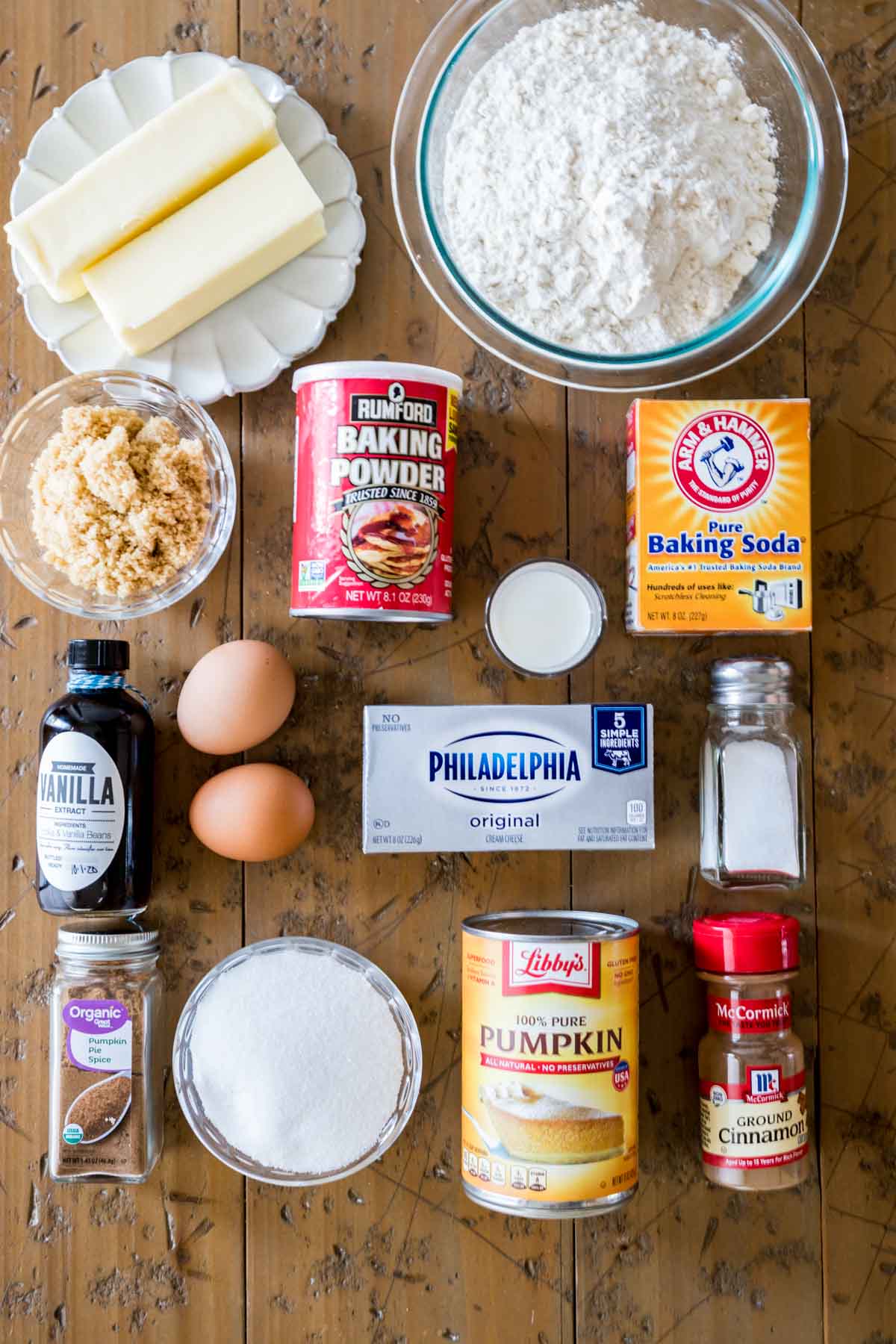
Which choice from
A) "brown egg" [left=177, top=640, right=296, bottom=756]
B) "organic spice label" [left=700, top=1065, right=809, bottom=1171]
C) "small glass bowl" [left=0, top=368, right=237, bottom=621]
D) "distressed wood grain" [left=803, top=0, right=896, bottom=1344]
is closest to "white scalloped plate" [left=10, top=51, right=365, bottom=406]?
"small glass bowl" [left=0, top=368, right=237, bottom=621]

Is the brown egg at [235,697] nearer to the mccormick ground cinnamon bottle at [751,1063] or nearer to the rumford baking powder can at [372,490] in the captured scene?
the rumford baking powder can at [372,490]

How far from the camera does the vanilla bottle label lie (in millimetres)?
912

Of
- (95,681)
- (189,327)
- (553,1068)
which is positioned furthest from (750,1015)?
(189,327)

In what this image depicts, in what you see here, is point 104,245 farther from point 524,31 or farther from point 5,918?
point 5,918

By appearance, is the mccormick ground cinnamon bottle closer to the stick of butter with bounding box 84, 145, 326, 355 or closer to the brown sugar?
the brown sugar

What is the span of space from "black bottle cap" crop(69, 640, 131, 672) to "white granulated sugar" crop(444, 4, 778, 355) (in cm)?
45

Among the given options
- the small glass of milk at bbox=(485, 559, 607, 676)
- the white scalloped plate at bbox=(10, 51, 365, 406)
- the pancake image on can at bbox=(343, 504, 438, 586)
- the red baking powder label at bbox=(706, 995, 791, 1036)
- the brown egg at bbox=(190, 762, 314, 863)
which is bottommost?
the red baking powder label at bbox=(706, 995, 791, 1036)

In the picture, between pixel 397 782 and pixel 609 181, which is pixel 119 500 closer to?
pixel 397 782

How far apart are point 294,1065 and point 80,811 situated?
29 cm

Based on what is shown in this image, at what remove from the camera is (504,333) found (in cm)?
94

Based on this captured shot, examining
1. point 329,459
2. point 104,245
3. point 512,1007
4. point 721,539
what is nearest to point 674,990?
point 512,1007

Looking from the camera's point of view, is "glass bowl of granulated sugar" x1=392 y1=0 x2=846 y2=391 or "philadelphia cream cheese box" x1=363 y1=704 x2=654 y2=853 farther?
"philadelphia cream cheese box" x1=363 y1=704 x2=654 y2=853

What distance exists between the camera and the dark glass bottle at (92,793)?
91 cm

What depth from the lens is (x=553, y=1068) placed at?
2.82ft
